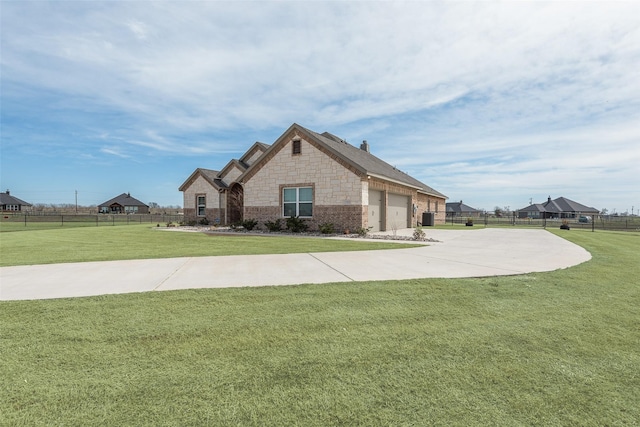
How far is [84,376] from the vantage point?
2.70m

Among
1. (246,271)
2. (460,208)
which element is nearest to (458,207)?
(460,208)

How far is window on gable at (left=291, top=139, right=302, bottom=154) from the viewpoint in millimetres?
18609

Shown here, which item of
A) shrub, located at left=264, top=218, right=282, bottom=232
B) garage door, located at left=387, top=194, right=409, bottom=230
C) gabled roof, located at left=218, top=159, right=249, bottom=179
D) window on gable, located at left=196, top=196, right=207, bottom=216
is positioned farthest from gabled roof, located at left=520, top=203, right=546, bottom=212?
window on gable, located at left=196, top=196, right=207, bottom=216

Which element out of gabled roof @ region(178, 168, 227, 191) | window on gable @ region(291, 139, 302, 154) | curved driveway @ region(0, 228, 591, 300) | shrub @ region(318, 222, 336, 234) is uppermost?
window on gable @ region(291, 139, 302, 154)

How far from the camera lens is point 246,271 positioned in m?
6.74

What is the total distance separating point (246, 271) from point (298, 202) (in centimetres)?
1242

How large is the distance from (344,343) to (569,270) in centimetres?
640

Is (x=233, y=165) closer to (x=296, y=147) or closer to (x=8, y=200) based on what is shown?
(x=296, y=147)

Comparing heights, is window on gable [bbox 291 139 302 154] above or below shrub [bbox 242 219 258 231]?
above

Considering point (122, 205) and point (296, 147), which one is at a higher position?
point (296, 147)

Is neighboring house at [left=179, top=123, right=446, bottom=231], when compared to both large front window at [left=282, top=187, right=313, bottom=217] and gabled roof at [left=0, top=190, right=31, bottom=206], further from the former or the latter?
gabled roof at [left=0, top=190, right=31, bottom=206]

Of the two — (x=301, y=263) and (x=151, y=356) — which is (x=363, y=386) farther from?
(x=301, y=263)

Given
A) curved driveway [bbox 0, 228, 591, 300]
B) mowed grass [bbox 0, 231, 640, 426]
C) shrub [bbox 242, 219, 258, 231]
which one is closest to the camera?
mowed grass [bbox 0, 231, 640, 426]

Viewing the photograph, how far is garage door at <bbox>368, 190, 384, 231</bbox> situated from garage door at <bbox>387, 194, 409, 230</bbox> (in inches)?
48.7
